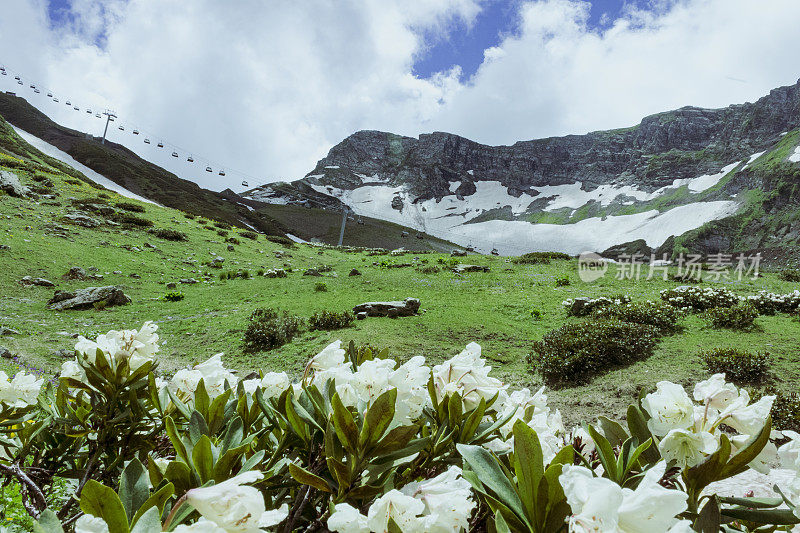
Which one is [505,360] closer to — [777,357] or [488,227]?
[777,357]

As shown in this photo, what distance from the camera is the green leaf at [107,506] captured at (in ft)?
2.04

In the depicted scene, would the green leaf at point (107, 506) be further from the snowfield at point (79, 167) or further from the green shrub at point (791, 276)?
the snowfield at point (79, 167)

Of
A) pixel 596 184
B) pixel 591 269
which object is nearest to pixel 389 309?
pixel 591 269

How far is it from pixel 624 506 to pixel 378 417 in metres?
0.48

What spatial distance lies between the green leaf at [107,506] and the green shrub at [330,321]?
701cm

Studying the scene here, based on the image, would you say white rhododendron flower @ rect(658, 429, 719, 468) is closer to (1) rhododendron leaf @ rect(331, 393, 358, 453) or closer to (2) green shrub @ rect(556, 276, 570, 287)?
(1) rhododendron leaf @ rect(331, 393, 358, 453)

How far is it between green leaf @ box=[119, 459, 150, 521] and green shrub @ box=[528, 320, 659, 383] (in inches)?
209

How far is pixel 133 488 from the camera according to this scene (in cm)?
76

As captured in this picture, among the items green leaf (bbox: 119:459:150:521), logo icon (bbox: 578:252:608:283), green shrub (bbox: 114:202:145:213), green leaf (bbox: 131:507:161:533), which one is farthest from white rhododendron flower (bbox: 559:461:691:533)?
green shrub (bbox: 114:202:145:213)

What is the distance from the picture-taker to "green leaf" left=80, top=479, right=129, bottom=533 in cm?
62

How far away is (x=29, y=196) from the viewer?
17.5m

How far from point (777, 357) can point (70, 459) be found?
25.0 feet

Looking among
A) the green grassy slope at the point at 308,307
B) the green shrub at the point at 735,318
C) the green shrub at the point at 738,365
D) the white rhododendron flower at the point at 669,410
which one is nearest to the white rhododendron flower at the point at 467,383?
the white rhododendron flower at the point at 669,410

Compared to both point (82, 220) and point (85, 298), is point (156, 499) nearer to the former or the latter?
point (85, 298)
